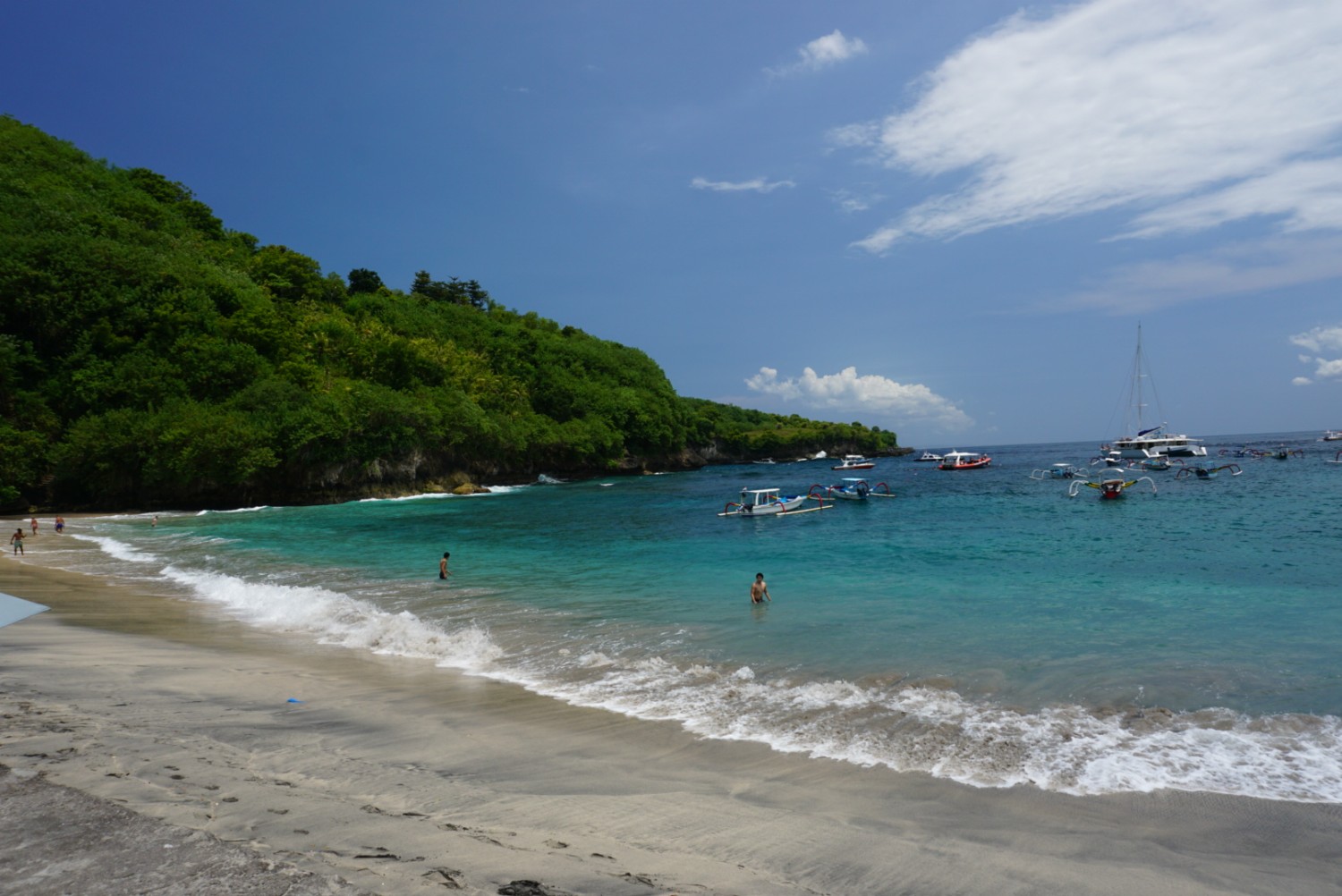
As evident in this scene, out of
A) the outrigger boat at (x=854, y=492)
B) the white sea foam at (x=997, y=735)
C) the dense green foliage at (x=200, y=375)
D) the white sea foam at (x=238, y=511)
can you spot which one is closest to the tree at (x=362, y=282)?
the dense green foliage at (x=200, y=375)

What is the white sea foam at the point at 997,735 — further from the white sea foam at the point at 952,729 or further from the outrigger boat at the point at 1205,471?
the outrigger boat at the point at 1205,471

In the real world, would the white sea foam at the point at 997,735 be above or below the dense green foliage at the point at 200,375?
below

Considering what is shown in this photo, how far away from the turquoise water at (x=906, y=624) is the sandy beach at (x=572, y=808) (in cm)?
75

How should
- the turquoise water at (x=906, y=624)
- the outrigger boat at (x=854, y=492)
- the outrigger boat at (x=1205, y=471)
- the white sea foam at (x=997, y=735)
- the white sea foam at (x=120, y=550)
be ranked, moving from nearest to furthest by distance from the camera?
the white sea foam at (x=997, y=735) < the turquoise water at (x=906, y=624) < the white sea foam at (x=120, y=550) < the outrigger boat at (x=854, y=492) < the outrigger boat at (x=1205, y=471)

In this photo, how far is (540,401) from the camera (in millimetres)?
102562

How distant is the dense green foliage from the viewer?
49938 mm

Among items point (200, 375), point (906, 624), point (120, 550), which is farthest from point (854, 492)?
point (200, 375)

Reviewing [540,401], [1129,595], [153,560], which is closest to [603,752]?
[1129,595]

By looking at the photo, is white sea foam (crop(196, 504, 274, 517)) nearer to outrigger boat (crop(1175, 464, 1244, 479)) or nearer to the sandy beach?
the sandy beach

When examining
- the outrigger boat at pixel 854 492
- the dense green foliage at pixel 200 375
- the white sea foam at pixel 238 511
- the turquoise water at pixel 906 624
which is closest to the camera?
the turquoise water at pixel 906 624

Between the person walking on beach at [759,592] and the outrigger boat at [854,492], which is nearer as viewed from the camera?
the person walking on beach at [759,592]

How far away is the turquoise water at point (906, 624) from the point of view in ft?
26.2

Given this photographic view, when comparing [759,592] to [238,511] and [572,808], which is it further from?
[238,511]

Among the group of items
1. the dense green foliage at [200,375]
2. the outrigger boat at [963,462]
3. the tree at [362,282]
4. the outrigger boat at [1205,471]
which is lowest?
the outrigger boat at [1205,471]
